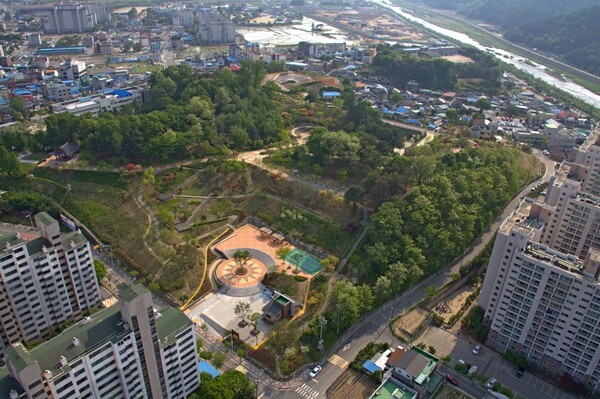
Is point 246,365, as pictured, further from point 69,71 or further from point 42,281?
point 69,71

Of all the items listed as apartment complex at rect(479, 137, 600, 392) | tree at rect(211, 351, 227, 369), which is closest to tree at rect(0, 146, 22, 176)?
tree at rect(211, 351, 227, 369)

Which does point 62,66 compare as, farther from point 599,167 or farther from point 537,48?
point 537,48

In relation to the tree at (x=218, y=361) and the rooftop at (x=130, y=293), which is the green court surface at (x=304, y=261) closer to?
the tree at (x=218, y=361)

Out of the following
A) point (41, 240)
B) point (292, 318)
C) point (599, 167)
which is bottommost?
point (292, 318)

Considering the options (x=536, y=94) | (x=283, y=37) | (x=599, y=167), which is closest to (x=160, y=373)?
(x=599, y=167)

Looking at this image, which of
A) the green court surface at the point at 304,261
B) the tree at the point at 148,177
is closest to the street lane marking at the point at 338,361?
the green court surface at the point at 304,261
